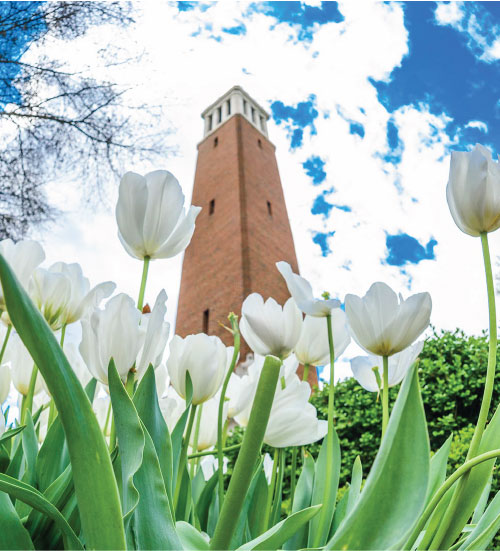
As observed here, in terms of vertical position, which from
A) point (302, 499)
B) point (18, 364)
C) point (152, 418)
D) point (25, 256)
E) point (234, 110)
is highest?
point (234, 110)

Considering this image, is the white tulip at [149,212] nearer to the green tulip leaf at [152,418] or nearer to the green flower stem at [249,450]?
the green tulip leaf at [152,418]

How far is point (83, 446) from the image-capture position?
11.0 inches

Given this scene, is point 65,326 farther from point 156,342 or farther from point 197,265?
point 197,265

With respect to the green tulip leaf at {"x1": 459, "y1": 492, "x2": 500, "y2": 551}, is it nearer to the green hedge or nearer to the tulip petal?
the tulip petal

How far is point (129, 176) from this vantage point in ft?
1.63

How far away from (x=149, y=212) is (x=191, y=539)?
294 mm

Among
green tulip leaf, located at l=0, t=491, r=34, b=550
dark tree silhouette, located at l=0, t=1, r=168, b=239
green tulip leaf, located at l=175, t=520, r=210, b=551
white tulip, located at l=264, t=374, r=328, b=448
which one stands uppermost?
dark tree silhouette, located at l=0, t=1, r=168, b=239

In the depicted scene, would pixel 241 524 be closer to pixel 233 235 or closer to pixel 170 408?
pixel 170 408

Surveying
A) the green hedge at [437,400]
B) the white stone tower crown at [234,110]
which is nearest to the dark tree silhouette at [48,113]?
the green hedge at [437,400]

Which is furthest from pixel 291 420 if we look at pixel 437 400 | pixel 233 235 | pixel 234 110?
pixel 234 110

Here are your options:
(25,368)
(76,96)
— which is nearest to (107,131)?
(76,96)

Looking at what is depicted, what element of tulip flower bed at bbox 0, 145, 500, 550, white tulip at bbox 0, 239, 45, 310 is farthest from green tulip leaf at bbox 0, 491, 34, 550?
white tulip at bbox 0, 239, 45, 310

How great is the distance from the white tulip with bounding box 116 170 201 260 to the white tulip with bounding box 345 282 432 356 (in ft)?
0.63

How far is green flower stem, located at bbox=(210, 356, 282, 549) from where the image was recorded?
11.4 inches
